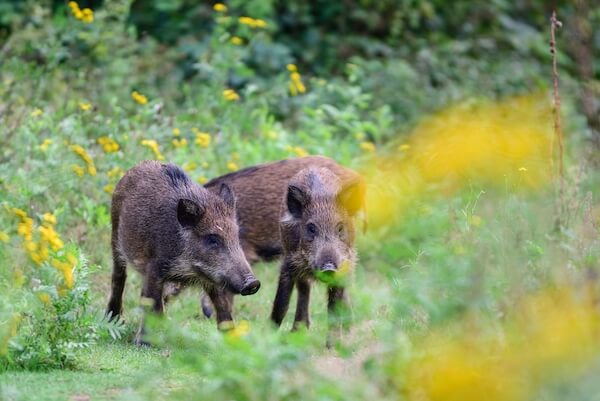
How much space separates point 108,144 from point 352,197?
6.84 ft

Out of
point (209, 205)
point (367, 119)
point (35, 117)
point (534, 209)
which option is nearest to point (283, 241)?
point (209, 205)

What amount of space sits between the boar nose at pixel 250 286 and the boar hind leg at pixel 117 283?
3.42 feet

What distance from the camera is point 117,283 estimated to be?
8.02 meters

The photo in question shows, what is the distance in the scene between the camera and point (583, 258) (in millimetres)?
5770

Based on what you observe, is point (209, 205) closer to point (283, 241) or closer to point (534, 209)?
point (283, 241)

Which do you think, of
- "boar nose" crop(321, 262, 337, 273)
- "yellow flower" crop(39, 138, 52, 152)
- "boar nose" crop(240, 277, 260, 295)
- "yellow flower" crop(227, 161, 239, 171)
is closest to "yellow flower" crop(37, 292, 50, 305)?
"boar nose" crop(240, 277, 260, 295)

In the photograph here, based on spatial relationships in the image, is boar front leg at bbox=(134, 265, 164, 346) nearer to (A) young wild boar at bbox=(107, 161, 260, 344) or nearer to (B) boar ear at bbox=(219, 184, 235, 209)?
(A) young wild boar at bbox=(107, 161, 260, 344)

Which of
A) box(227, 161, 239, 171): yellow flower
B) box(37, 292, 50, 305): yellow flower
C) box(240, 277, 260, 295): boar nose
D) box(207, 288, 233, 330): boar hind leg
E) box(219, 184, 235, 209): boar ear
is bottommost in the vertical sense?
box(227, 161, 239, 171): yellow flower

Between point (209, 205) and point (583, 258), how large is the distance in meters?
2.77

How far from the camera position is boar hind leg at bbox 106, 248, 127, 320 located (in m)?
7.94

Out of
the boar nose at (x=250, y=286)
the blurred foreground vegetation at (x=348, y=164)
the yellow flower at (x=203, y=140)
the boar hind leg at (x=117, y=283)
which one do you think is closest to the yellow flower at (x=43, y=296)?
the blurred foreground vegetation at (x=348, y=164)

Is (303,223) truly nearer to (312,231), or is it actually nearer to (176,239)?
(312,231)

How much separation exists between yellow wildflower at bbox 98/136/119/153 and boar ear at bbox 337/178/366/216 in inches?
77.1

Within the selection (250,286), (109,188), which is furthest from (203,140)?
(250,286)
